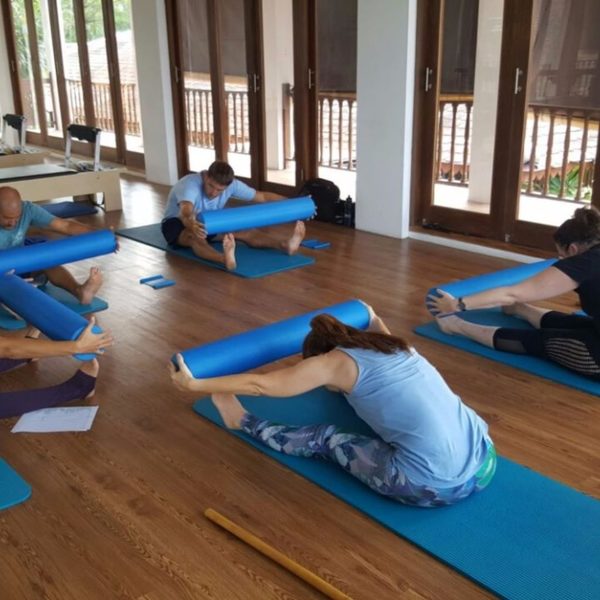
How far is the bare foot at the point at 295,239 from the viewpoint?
4.48m

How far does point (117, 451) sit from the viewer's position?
2.35 m

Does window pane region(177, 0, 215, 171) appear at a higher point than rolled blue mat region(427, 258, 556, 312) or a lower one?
higher

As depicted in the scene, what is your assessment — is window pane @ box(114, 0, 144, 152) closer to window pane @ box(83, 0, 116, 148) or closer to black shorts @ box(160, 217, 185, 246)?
window pane @ box(83, 0, 116, 148)

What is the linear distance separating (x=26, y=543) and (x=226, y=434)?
746 millimetres

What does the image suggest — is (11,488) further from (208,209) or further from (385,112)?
(385,112)

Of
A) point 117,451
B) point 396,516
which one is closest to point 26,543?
point 117,451

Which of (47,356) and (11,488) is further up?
(47,356)

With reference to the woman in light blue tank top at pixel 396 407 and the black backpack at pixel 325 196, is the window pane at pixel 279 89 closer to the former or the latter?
the black backpack at pixel 325 196

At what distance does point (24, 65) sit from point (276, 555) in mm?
9474

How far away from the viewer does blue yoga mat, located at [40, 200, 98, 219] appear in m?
5.83

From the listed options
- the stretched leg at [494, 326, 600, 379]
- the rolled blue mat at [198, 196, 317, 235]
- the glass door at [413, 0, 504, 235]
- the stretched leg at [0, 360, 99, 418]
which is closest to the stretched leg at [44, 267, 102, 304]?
the rolled blue mat at [198, 196, 317, 235]

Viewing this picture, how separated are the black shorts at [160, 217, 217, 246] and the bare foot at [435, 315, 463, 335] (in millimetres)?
1879

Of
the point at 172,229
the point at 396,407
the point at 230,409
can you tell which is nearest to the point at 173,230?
the point at 172,229

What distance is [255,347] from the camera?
7.88 feet
